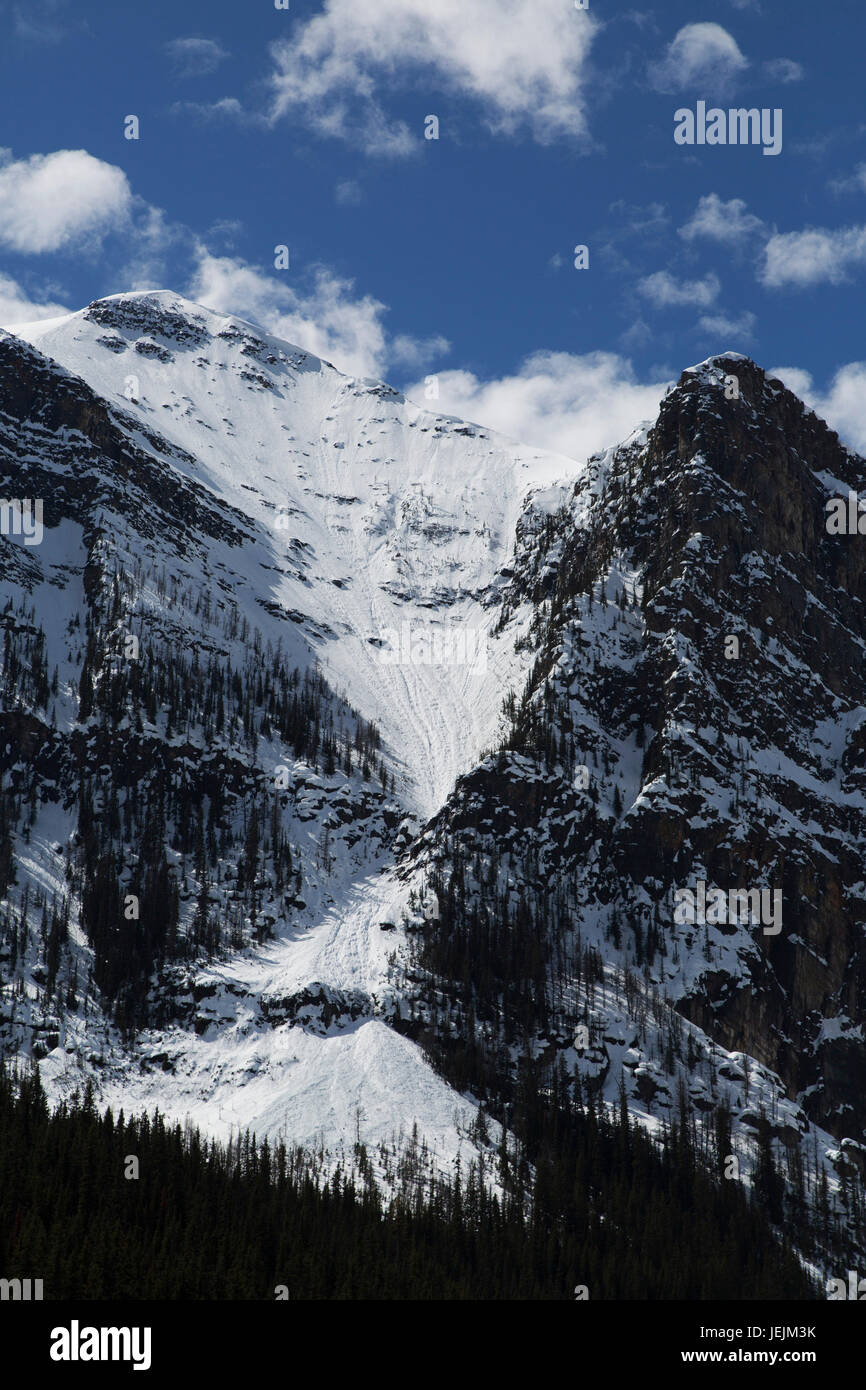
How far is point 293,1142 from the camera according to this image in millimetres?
193500
